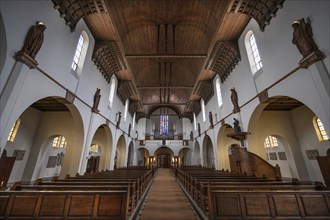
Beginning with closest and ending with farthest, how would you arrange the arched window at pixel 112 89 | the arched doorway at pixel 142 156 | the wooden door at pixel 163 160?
the arched window at pixel 112 89 → the arched doorway at pixel 142 156 → the wooden door at pixel 163 160

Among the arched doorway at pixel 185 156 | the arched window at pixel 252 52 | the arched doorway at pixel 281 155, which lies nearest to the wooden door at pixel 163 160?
the arched doorway at pixel 185 156

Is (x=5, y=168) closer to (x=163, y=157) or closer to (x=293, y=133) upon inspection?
(x=293, y=133)

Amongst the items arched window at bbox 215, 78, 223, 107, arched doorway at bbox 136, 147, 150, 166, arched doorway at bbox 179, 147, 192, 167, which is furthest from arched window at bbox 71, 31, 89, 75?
arched doorway at bbox 179, 147, 192, 167

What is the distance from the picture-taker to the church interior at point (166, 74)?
308 centimetres

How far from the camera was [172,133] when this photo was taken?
71.7 ft

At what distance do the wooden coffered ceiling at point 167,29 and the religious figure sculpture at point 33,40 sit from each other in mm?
1647

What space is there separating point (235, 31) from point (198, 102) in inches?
370

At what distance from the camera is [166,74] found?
14.4 m

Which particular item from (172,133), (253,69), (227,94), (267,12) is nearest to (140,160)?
(172,133)

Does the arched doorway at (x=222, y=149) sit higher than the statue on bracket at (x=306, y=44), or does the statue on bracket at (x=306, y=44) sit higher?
the statue on bracket at (x=306, y=44)

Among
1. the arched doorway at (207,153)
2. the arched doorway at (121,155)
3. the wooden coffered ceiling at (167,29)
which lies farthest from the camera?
the arched doorway at (207,153)

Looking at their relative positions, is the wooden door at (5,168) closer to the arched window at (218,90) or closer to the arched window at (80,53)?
the arched window at (80,53)

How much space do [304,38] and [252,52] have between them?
3.41 meters

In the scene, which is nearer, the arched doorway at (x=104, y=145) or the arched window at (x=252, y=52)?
the arched window at (x=252, y=52)
